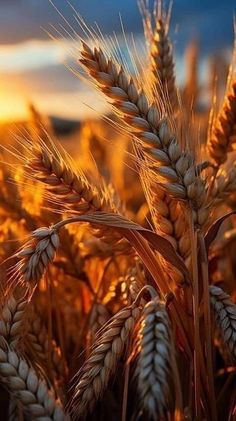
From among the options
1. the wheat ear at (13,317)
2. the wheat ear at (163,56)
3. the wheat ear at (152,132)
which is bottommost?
the wheat ear at (13,317)

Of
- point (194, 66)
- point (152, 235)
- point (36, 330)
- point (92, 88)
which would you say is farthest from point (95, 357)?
point (194, 66)

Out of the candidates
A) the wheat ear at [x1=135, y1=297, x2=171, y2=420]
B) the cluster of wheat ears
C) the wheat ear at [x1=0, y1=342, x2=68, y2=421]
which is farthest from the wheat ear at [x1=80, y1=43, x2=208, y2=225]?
the wheat ear at [x1=0, y1=342, x2=68, y2=421]

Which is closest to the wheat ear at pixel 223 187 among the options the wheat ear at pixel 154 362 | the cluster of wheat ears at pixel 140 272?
the cluster of wheat ears at pixel 140 272

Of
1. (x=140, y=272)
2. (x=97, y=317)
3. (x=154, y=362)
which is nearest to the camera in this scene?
(x=154, y=362)

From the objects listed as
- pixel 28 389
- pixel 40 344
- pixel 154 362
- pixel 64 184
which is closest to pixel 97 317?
pixel 40 344

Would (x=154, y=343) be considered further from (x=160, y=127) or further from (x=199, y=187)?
(x=160, y=127)

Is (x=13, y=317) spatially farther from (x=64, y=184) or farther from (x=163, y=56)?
(x=163, y=56)

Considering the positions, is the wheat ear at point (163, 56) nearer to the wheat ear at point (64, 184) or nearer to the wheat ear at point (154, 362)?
the wheat ear at point (64, 184)
